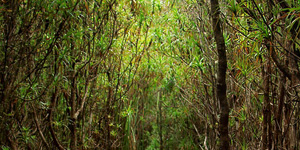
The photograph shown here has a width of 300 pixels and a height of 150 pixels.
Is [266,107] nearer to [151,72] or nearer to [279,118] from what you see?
[279,118]

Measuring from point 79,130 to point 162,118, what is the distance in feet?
7.61

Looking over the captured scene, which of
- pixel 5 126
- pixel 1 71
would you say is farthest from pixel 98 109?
pixel 1 71

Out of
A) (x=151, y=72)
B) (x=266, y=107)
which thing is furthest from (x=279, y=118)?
(x=151, y=72)

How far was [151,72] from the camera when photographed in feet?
13.3

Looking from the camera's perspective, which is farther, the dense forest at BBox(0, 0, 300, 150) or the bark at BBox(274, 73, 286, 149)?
the bark at BBox(274, 73, 286, 149)

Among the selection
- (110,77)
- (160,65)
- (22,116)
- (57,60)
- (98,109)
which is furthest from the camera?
(160,65)

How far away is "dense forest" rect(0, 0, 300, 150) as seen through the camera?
128 centimetres

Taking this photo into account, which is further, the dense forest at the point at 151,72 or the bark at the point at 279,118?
the bark at the point at 279,118

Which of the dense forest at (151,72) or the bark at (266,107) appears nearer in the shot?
the dense forest at (151,72)

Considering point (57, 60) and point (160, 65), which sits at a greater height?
point (57, 60)

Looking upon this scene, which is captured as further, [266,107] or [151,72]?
[151,72]

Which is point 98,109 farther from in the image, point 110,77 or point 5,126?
point 5,126

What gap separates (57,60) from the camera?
1.75 m

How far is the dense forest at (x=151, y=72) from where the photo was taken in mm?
1281
